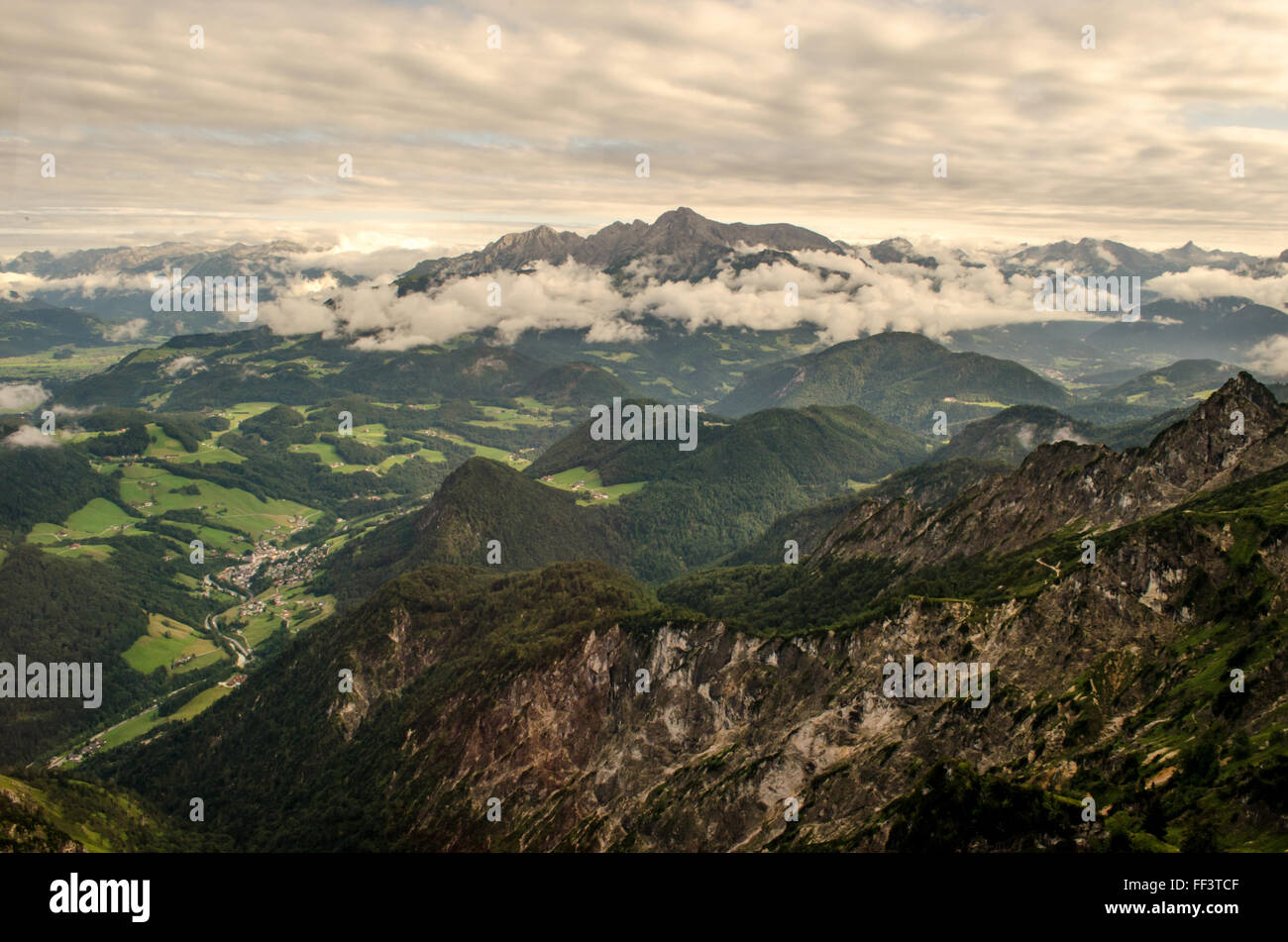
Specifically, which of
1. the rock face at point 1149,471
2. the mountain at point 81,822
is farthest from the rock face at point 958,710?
the mountain at point 81,822

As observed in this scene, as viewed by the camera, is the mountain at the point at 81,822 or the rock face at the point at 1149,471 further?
the rock face at the point at 1149,471

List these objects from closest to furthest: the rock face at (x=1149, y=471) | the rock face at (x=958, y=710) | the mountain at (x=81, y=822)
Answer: the rock face at (x=958, y=710), the mountain at (x=81, y=822), the rock face at (x=1149, y=471)

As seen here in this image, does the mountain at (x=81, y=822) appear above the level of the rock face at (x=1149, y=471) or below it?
below

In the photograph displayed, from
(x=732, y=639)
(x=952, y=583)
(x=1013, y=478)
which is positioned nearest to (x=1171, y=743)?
(x=952, y=583)

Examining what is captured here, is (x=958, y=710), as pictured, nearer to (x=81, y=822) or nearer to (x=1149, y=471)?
(x=1149, y=471)

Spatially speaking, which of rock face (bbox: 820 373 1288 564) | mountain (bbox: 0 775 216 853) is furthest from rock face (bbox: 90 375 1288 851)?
mountain (bbox: 0 775 216 853)

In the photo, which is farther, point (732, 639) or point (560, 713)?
point (560, 713)

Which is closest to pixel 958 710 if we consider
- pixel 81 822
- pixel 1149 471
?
pixel 1149 471

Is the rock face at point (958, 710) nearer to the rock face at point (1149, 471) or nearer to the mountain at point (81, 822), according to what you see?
the rock face at point (1149, 471)
